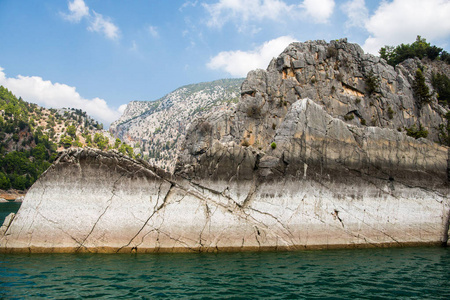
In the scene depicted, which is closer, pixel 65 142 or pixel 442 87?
pixel 442 87

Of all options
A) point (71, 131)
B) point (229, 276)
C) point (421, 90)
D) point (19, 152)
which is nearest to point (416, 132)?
point (421, 90)

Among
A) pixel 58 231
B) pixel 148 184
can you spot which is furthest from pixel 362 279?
pixel 58 231

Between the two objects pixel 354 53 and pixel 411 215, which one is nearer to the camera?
pixel 411 215

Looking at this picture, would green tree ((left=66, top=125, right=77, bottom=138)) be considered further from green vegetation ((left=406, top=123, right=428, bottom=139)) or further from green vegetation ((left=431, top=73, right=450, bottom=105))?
green vegetation ((left=406, top=123, right=428, bottom=139))

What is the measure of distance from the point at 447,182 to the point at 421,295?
1617 centimetres

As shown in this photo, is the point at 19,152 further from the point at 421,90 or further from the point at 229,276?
the point at 229,276

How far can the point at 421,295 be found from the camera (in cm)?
1234

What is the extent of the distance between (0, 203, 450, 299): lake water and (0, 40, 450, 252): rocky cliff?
1.49 metres

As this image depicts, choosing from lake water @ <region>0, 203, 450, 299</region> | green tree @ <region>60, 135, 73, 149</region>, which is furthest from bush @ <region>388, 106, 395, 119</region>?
green tree @ <region>60, 135, 73, 149</region>

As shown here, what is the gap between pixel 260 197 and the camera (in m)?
21.4

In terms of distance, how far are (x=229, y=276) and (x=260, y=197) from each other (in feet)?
25.5

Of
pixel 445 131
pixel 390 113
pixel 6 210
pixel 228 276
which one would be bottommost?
pixel 228 276

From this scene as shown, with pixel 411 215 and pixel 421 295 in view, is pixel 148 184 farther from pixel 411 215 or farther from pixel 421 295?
pixel 411 215

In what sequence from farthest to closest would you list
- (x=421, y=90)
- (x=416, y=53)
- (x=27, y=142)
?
1. (x=27, y=142)
2. (x=416, y=53)
3. (x=421, y=90)
